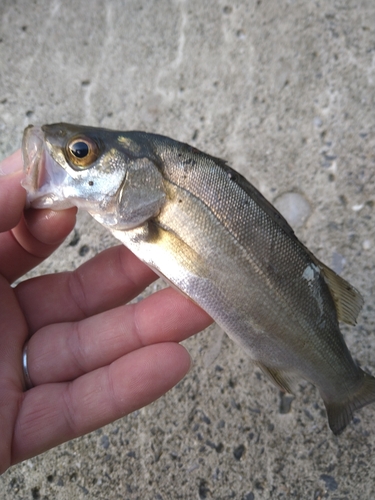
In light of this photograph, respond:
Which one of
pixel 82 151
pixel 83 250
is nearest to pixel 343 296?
pixel 82 151

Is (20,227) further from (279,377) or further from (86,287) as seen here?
(279,377)

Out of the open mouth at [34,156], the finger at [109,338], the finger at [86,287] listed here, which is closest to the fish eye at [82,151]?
the open mouth at [34,156]

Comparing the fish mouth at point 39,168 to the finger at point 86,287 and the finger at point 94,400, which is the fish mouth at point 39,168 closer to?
the finger at point 86,287

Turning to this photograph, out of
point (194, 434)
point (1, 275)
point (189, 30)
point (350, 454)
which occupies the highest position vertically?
point (189, 30)

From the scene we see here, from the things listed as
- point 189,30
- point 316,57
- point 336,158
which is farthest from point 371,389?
point 189,30

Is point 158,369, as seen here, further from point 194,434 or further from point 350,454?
point 350,454
